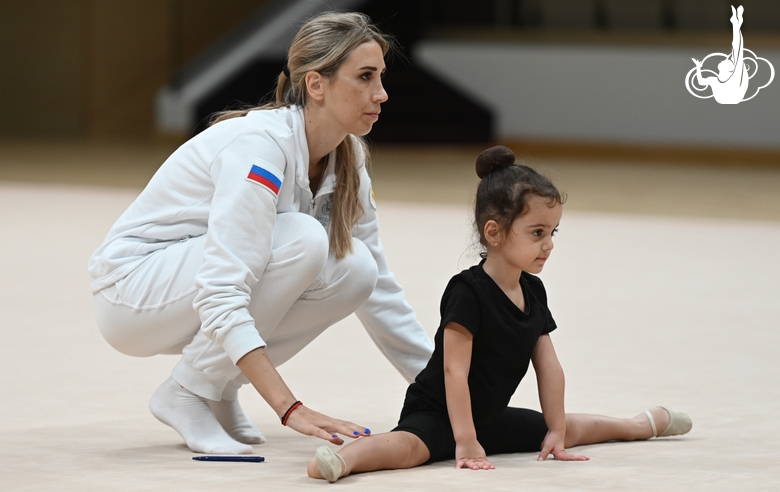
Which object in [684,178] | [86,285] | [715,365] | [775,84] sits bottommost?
[715,365]

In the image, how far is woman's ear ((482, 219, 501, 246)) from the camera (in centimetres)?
226

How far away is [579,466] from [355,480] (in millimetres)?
437

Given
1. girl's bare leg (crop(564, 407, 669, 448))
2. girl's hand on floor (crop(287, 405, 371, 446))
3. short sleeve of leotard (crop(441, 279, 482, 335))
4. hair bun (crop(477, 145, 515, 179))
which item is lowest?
girl's hand on floor (crop(287, 405, 371, 446))

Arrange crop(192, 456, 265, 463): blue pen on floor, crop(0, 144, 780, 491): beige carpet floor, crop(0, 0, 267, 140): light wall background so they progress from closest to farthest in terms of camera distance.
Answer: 1. crop(0, 144, 780, 491): beige carpet floor
2. crop(192, 456, 265, 463): blue pen on floor
3. crop(0, 0, 267, 140): light wall background

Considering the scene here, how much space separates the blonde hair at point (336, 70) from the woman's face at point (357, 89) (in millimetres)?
15

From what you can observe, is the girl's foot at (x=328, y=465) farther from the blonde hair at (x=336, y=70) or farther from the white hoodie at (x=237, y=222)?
the blonde hair at (x=336, y=70)

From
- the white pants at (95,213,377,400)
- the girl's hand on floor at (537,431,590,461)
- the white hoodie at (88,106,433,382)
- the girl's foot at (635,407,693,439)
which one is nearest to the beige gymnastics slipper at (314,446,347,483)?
the white hoodie at (88,106,433,382)

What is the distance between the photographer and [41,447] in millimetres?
2324

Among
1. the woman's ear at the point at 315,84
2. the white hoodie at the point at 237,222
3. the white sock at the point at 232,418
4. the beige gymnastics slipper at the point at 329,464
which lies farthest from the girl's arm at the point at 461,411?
the woman's ear at the point at 315,84

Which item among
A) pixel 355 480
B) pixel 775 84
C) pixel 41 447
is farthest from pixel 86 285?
pixel 775 84

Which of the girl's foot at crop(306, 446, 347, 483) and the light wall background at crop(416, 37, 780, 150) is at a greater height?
the light wall background at crop(416, 37, 780, 150)

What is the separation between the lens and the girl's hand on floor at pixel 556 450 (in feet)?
7.53

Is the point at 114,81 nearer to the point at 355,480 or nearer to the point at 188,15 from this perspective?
the point at 188,15

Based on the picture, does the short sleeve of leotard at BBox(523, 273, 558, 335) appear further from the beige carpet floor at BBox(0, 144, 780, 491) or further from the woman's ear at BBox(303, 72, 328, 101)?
the woman's ear at BBox(303, 72, 328, 101)
